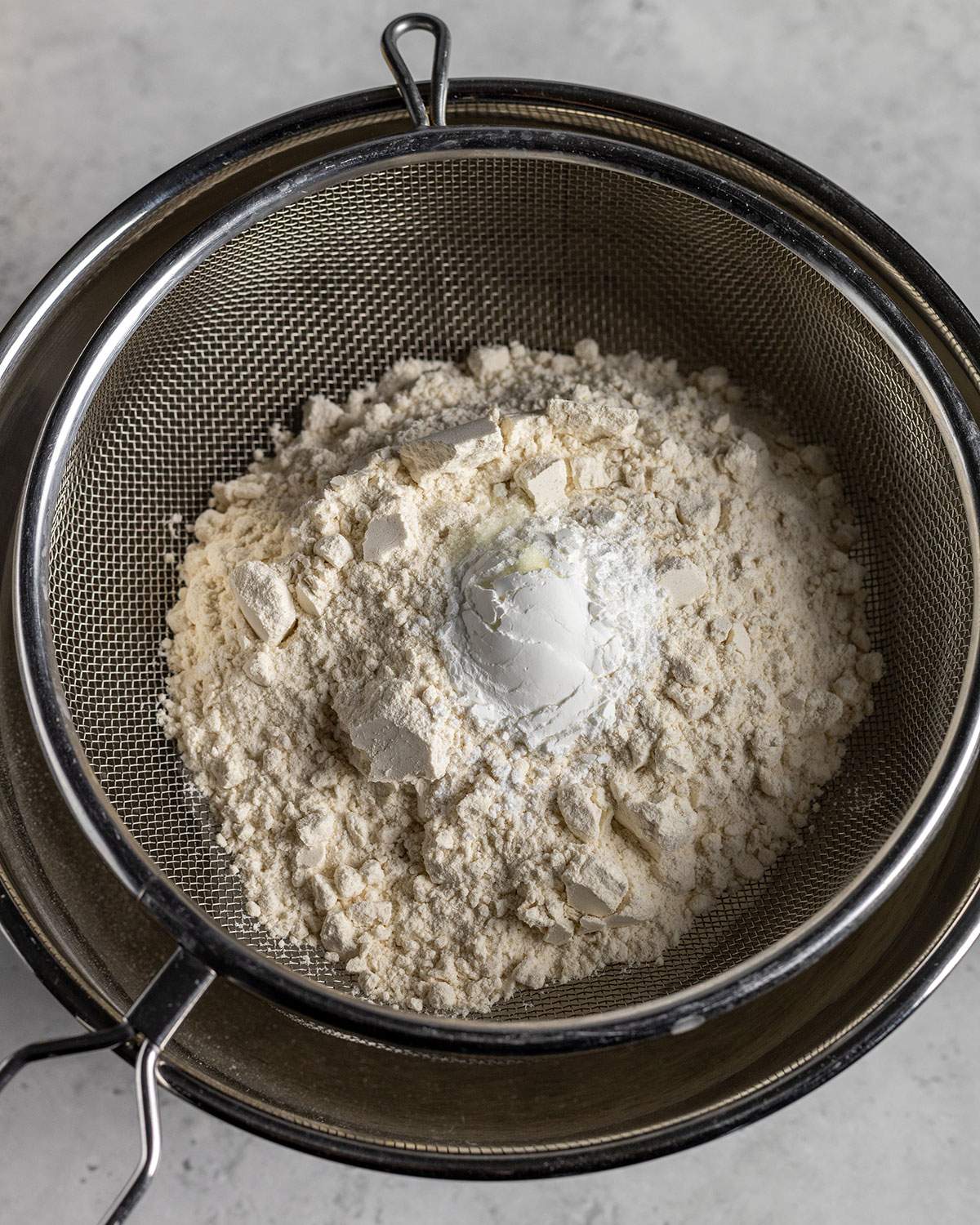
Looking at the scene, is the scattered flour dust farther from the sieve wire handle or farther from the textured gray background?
the textured gray background

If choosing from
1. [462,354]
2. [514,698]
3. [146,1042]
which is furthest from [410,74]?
[146,1042]

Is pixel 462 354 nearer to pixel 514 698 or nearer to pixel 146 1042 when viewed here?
pixel 514 698

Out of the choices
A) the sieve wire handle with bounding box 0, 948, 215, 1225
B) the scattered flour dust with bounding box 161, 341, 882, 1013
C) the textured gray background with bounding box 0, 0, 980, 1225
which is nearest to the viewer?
the sieve wire handle with bounding box 0, 948, 215, 1225

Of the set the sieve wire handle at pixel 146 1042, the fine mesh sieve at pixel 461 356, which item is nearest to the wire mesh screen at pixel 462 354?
the fine mesh sieve at pixel 461 356

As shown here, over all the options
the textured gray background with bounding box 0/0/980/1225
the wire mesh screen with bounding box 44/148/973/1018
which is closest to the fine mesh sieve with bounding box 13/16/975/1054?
the wire mesh screen with bounding box 44/148/973/1018

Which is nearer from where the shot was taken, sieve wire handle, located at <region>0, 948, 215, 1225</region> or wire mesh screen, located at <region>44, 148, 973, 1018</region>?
sieve wire handle, located at <region>0, 948, 215, 1225</region>

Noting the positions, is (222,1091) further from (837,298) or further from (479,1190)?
(837,298)

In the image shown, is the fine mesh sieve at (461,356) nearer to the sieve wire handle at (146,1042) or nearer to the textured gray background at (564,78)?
the sieve wire handle at (146,1042)

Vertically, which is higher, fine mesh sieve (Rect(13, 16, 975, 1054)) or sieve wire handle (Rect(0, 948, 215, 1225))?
fine mesh sieve (Rect(13, 16, 975, 1054))

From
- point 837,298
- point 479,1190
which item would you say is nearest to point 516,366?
point 837,298
